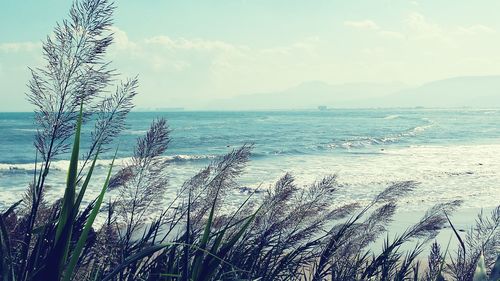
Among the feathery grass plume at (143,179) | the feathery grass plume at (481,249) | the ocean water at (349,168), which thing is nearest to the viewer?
the feathery grass plume at (143,179)

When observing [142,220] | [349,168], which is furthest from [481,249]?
[349,168]

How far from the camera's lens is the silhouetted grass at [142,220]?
4.69 ft

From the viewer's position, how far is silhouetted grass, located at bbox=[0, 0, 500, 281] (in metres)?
1.43

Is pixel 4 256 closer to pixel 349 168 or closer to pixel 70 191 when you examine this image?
pixel 70 191

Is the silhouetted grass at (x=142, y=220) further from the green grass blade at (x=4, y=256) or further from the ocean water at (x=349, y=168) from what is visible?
the ocean water at (x=349, y=168)

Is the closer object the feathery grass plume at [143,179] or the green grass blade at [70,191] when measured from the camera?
the green grass blade at [70,191]

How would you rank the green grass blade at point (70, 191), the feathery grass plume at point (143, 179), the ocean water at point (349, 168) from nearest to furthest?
the green grass blade at point (70, 191), the feathery grass plume at point (143, 179), the ocean water at point (349, 168)

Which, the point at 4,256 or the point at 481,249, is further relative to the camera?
the point at 481,249

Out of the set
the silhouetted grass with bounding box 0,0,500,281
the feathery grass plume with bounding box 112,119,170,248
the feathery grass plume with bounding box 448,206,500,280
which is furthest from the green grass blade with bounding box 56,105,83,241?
the feathery grass plume with bounding box 448,206,500,280

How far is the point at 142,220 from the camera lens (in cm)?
228

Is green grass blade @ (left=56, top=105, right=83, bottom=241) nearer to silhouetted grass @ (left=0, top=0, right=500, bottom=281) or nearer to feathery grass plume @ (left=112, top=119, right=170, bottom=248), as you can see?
silhouetted grass @ (left=0, top=0, right=500, bottom=281)

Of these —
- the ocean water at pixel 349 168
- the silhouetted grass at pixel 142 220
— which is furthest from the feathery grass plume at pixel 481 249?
the ocean water at pixel 349 168

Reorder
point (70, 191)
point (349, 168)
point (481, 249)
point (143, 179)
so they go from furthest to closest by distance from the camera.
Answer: point (349, 168), point (481, 249), point (143, 179), point (70, 191)

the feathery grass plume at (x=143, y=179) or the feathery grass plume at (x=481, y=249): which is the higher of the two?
the feathery grass plume at (x=143, y=179)
